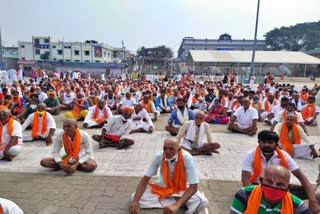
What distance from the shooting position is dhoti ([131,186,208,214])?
3246mm

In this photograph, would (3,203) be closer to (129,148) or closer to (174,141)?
(174,141)

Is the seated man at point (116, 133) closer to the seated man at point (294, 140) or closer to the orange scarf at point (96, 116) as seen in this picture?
the orange scarf at point (96, 116)

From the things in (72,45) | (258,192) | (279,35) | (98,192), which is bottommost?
(98,192)

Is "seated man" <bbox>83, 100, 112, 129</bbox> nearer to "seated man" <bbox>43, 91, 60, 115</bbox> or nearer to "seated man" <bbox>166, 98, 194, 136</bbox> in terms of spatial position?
"seated man" <bbox>166, 98, 194, 136</bbox>

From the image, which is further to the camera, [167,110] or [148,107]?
[167,110]

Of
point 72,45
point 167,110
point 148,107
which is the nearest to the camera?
point 148,107

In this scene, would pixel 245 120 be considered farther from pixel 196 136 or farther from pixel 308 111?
pixel 308 111

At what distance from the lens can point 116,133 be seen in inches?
242

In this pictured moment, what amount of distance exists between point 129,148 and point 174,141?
10.5ft

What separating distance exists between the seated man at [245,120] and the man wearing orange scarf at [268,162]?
414 centimetres

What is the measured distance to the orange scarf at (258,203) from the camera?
2127mm

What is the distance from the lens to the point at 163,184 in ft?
11.1

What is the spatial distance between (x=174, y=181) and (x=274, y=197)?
143cm

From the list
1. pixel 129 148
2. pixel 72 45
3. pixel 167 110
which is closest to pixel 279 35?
pixel 72 45
